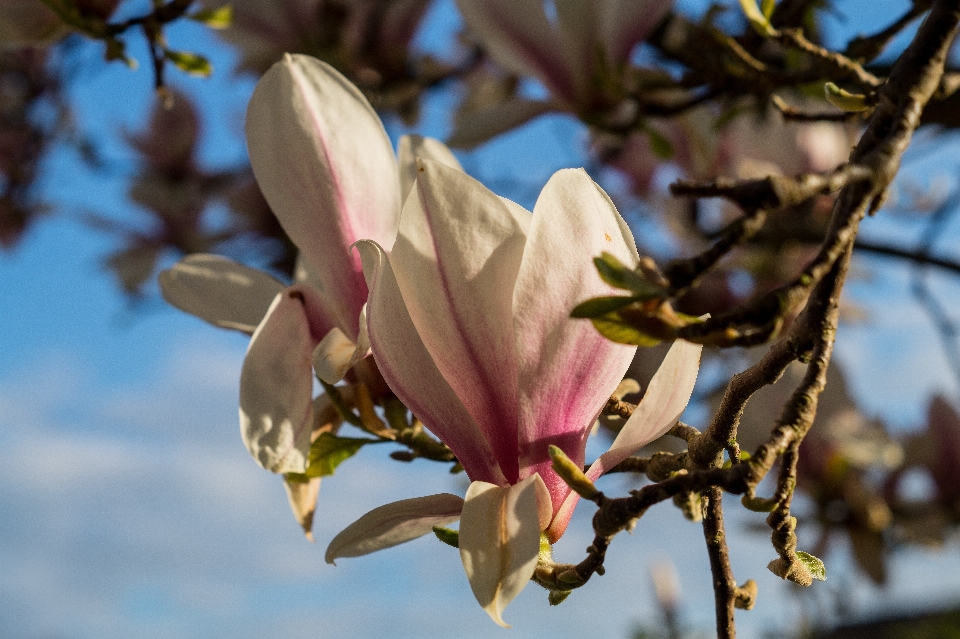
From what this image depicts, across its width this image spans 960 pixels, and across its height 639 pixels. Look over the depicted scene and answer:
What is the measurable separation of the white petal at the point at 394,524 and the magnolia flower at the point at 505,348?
0.03m

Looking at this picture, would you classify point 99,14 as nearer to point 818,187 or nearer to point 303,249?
point 303,249

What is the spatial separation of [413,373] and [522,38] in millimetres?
643

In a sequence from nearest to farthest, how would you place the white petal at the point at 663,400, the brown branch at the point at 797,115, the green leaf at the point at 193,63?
1. the white petal at the point at 663,400
2. the brown branch at the point at 797,115
3. the green leaf at the point at 193,63

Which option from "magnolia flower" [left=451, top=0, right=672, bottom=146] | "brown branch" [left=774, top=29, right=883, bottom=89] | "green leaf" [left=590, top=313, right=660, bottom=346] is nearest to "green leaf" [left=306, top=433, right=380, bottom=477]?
"green leaf" [left=590, top=313, right=660, bottom=346]

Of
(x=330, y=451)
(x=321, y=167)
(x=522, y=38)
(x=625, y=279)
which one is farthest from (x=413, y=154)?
(x=522, y=38)

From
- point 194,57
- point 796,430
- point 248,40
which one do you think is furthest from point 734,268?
point 796,430

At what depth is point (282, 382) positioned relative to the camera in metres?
0.52

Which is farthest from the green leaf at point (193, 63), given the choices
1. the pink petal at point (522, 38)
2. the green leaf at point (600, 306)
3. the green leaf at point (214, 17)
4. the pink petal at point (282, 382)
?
the green leaf at point (600, 306)

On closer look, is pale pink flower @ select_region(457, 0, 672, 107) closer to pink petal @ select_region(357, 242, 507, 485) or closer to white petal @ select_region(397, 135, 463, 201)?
white petal @ select_region(397, 135, 463, 201)

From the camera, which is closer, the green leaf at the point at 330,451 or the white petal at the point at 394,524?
the white petal at the point at 394,524

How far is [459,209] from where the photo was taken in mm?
407

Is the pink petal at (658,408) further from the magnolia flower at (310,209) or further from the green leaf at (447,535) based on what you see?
the magnolia flower at (310,209)

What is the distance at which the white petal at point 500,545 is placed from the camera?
15.1 inches

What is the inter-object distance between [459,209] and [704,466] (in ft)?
0.53
